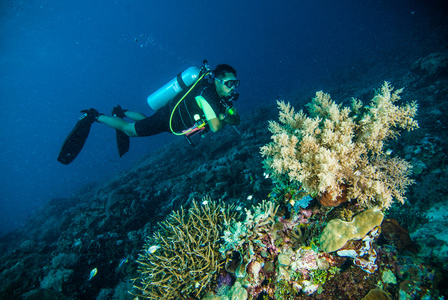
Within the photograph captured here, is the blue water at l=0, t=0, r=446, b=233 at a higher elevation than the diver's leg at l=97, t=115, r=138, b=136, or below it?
higher

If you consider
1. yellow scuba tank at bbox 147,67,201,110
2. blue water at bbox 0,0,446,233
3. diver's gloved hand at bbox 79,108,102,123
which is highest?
blue water at bbox 0,0,446,233

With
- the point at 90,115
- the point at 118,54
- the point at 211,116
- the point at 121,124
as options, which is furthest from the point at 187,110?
the point at 118,54

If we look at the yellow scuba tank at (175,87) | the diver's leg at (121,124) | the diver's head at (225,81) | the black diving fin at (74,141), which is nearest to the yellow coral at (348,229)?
the diver's head at (225,81)

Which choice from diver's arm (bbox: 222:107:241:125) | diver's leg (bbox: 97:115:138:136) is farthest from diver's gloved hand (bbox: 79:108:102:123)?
diver's arm (bbox: 222:107:241:125)

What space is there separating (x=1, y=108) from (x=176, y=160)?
107 metres

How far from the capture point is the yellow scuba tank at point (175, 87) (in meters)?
5.87

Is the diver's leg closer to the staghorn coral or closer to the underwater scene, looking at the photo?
the underwater scene

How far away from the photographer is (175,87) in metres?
6.04

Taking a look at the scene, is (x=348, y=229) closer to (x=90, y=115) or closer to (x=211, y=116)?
(x=211, y=116)

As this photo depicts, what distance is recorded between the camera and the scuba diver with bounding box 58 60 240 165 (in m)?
4.78

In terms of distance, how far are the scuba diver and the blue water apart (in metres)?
41.9

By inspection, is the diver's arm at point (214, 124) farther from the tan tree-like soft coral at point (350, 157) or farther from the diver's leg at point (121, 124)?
the diver's leg at point (121, 124)

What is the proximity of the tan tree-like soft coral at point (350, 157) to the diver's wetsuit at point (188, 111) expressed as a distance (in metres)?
2.41

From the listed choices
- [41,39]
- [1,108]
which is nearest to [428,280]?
[41,39]
